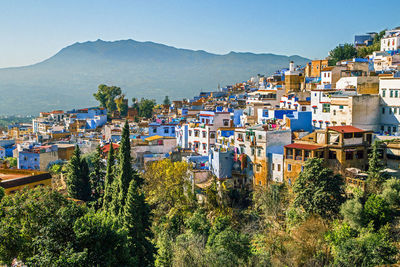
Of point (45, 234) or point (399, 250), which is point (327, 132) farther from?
point (45, 234)

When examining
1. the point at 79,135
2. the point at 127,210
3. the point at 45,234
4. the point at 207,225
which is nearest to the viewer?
the point at 45,234

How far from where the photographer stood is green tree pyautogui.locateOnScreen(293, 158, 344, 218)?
2384cm

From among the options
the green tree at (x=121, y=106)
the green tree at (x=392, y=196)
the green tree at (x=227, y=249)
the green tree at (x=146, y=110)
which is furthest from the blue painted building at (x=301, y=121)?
the green tree at (x=121, y=106)

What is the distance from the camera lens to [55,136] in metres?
63.8

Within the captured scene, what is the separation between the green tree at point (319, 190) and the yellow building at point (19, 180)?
58.3ft

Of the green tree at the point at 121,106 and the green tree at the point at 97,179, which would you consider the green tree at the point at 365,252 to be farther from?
the green tree at the point at 121,106

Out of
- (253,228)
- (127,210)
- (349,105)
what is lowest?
(253,228)

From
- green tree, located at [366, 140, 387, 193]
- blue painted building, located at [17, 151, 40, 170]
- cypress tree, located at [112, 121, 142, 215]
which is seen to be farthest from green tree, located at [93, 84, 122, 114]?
green tree, located at [366, 140, 387, 193]

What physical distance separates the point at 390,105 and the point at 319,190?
10372 mm

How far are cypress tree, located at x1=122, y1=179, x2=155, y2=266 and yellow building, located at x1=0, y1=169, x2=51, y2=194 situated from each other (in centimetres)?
901

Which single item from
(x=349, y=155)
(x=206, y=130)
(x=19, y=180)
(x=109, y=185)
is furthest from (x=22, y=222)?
(x=206, y=130)

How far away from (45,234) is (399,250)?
15801mm

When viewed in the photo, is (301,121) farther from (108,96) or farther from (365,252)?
(108,96)

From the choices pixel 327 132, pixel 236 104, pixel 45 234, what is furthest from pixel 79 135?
pixel 45 234
